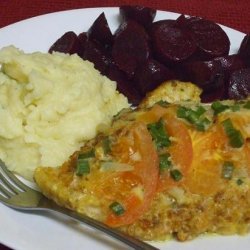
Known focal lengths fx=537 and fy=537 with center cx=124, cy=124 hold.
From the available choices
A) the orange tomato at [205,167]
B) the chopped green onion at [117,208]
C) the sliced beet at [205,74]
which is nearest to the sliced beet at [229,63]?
the sliced beet at [205,74]

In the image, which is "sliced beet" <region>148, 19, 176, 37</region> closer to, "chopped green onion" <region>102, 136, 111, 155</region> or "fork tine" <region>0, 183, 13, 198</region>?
"chopped green onion" <region>102, 136, 111, 155</region>

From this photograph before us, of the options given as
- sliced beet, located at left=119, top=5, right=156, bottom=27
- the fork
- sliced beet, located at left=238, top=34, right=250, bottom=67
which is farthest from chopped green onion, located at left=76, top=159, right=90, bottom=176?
sliced beet, located at left=238, top=34, right=250, bottom=67

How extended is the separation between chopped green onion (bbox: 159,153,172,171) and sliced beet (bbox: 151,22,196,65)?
1578mm

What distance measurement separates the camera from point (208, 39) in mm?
5430

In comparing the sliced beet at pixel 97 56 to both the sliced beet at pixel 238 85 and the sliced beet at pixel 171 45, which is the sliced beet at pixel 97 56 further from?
the sliced beet at pixel 238 85

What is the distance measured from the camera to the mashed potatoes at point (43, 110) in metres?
4.27

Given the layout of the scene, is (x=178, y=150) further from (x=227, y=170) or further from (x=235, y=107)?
(x=235, y=107)

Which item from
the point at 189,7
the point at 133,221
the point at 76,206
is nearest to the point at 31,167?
the point at 76,206

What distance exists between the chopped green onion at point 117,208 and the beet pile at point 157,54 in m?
1.67

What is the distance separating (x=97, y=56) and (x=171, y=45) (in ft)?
2.37

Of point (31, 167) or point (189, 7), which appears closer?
point (31, 167)

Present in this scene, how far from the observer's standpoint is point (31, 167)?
13.8 ft

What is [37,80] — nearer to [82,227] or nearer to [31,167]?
[31,167]

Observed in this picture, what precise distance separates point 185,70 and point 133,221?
2006 millimetres
